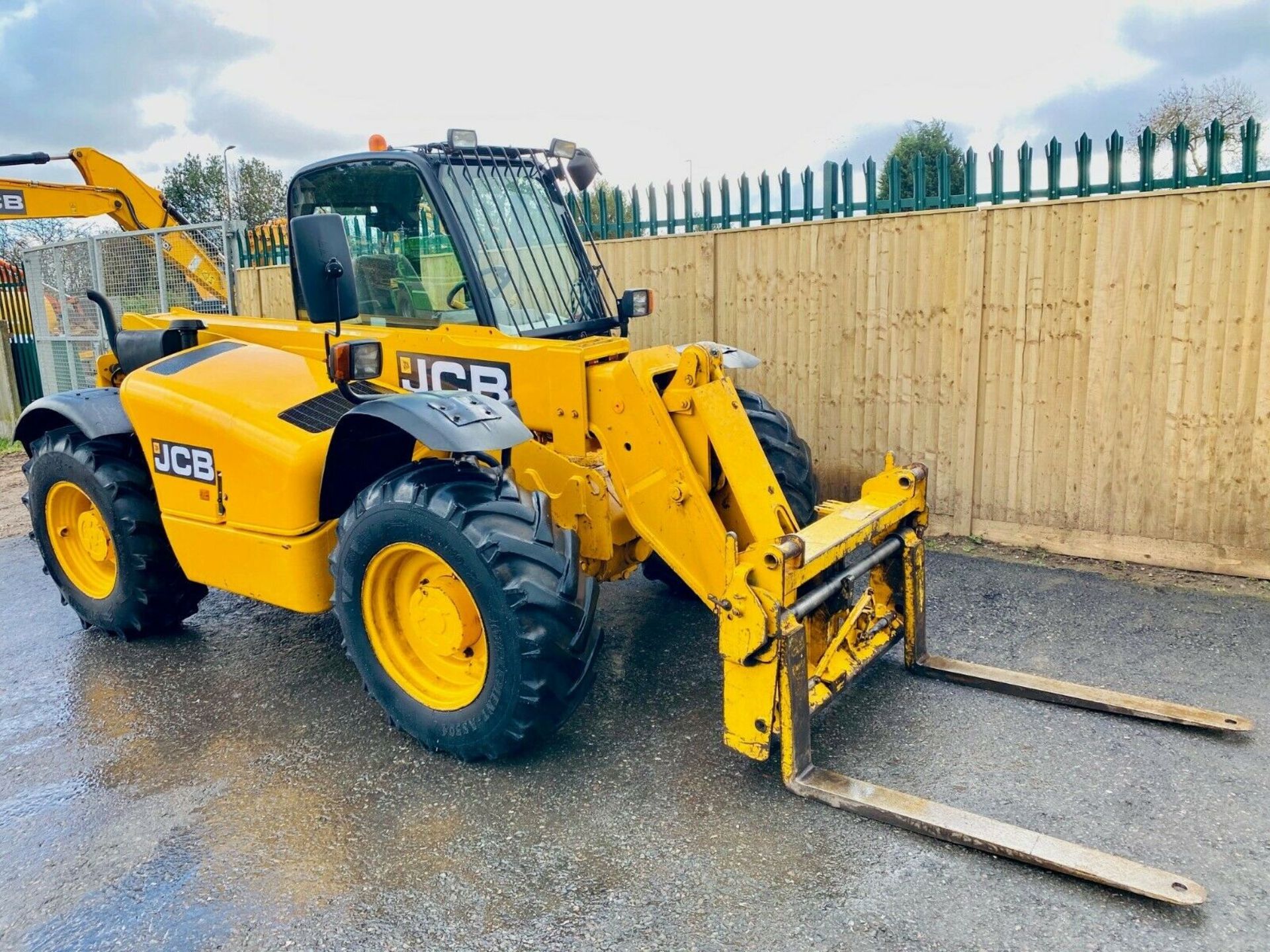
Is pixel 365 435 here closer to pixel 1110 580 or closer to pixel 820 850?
pixel 820 850

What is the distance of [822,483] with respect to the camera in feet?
24.5

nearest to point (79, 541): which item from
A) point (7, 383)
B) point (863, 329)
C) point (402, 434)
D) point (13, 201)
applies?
point (402, 434)

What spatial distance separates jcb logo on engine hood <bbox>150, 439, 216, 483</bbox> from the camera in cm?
452

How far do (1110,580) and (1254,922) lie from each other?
3327 mm

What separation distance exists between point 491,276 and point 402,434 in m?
0.86

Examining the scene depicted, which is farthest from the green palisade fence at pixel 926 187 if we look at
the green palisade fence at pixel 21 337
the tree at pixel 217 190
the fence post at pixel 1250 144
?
the tree at pixel 217 190

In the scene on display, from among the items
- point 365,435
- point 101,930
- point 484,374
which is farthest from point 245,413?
point 101,930

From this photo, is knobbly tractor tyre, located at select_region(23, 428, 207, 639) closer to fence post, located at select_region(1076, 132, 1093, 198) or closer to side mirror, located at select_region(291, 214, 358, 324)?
side mirror, located at select_region(291, 214, 358, 324)

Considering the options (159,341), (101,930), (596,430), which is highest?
(159,341)

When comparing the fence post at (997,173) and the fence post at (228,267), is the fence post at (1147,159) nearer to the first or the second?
the fence post at (997,173)

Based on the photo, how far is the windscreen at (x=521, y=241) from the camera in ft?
14.9

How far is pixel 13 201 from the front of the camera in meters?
10.4

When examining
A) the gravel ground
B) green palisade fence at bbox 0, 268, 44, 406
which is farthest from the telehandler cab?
green palisade fence at bbox 0, 268, 44, 406

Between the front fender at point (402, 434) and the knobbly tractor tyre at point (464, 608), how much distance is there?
244 millimetres
